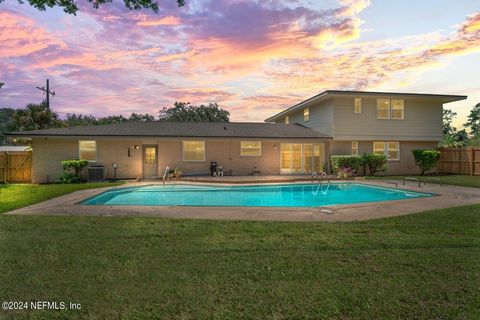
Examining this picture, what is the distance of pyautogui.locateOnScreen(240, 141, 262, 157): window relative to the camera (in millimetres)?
17969

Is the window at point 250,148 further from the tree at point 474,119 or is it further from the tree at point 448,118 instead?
the tree at point 448,118

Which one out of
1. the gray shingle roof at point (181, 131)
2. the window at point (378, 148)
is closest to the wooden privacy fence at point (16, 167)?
the gray shingle roof at point (181, 131)

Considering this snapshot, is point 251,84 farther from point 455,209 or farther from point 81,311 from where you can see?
point 81,311

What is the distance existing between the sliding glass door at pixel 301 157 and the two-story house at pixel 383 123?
396mm

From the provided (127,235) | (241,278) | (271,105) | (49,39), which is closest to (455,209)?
(241,278)

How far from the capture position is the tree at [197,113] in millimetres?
43531

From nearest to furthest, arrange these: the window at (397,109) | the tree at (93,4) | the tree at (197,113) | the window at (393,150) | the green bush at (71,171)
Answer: the tree at (93,4) → the green bush at (71,171) → the window at (397,109) → the window at (393,150) → the tree at (197,113)

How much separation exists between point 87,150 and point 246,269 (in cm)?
1581

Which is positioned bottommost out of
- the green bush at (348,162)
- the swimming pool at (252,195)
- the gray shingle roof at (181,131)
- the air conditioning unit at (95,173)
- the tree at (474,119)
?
the swimming pool at (252,195)

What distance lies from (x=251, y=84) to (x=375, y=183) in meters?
11.4

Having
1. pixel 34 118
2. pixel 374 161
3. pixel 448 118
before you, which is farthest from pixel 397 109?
pixel 448 118

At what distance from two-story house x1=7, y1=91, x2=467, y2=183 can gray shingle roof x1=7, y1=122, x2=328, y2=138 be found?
0.06 m

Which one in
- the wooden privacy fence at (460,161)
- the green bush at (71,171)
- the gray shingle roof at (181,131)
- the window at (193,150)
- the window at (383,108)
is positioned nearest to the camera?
the green bush at (71,171)

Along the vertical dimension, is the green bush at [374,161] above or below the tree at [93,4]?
below
